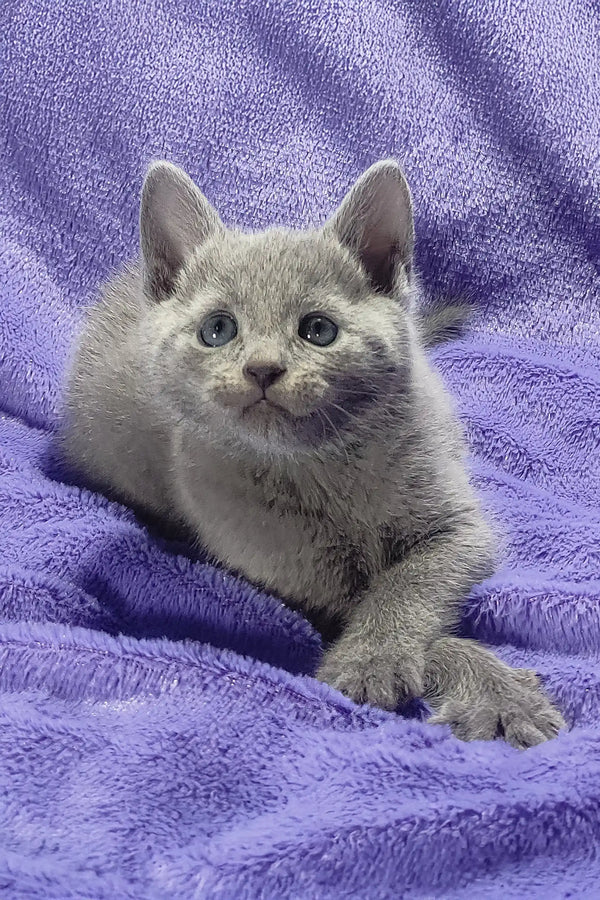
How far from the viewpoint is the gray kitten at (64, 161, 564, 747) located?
2.79ft

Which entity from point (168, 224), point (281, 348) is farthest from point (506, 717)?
point (168, 224)

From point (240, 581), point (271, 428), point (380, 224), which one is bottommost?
point (240, 581)

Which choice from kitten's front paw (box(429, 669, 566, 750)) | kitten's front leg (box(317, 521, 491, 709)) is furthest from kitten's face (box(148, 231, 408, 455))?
kitten's front paw (box(429, 669, 566, 750))

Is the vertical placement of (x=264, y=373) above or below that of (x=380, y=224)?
below

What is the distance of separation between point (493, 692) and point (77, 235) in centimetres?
122

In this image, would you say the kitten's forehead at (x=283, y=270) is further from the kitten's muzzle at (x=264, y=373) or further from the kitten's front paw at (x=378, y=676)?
the kitten's front paw at (x=378, y=676)

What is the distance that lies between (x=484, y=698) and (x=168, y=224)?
2.00 ft

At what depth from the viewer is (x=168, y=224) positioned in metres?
1.02

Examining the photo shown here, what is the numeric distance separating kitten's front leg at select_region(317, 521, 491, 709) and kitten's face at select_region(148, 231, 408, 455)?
17 centimetres

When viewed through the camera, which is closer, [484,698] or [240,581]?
[484,698]

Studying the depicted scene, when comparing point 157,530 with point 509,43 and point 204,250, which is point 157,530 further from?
point 509,43

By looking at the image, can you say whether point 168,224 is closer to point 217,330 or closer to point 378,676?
point 217,330

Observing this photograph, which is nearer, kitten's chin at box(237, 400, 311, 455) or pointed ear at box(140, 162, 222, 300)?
kitten's chin at box(237, 400, 311, 455)

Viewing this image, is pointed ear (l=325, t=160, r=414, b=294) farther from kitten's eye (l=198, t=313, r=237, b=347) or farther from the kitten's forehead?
kitten's eye (l=198, t=313, r=237, b=347)
